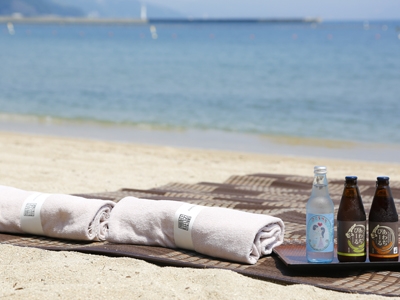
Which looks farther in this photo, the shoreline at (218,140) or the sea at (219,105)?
the sea at (219,105)

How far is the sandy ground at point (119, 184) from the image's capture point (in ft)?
8.87

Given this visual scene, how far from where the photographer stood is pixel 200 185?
17.1ft

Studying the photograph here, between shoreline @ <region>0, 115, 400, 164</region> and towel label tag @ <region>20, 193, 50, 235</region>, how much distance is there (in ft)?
19.2

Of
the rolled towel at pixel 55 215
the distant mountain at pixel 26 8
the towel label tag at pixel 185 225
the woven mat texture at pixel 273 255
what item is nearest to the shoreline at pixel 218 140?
the woven mat texture at pixel 273 255

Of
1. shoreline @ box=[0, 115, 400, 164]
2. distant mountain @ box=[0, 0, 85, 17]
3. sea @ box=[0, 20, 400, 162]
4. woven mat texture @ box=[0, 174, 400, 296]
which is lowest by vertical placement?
woven mat texture @ box=[0, 174, 400, 296]

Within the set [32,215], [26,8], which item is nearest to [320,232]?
[32,215]

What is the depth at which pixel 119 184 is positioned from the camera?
5.84 m

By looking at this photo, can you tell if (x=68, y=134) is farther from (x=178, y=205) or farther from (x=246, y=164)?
(x=178, y=205)

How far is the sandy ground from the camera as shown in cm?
271

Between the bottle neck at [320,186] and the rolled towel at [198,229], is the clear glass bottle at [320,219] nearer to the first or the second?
the bottle neck at [320,186]

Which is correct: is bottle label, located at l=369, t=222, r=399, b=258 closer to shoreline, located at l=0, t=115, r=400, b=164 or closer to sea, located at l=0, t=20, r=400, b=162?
shoreline, located at l=0, t=115, r=400, b=164

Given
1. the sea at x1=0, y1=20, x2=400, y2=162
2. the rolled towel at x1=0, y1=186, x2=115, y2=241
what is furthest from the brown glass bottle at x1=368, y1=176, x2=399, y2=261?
the sea at x1=0, y1=20, x2=400, y2=162

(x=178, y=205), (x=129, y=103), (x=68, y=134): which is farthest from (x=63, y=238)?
(x=129, y=103)

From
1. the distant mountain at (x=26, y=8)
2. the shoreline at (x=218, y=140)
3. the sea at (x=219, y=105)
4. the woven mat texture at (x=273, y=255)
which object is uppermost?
the distant mountain at (x=26, y=8)
